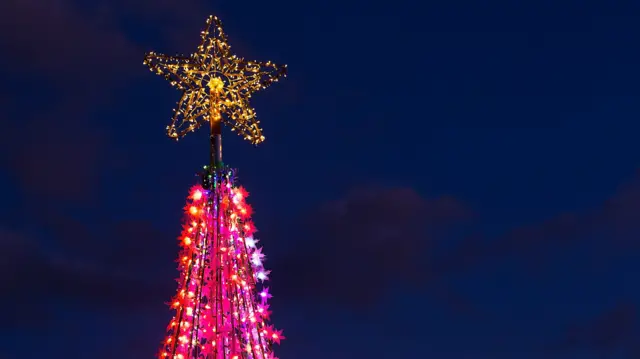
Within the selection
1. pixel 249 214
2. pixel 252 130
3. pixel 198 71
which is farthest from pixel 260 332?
pixel 198 71

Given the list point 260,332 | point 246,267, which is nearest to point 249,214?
point 246,267

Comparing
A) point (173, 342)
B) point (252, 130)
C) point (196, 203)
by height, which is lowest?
point (173, 342)

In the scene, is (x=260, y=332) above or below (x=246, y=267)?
below

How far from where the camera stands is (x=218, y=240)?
17.3 metres

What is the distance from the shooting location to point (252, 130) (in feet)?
60.5

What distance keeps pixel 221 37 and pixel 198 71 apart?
80 cm

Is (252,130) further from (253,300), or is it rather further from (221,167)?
(253,300)

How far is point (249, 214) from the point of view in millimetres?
17703

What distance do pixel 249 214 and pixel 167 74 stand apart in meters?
3.08

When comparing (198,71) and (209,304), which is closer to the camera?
(209,304)

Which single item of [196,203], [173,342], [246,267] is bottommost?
[173,342]

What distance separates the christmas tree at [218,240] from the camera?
16.9 m

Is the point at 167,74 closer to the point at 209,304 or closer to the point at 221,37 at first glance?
the point at 221,37

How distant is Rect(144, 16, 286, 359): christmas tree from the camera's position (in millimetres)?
16891
